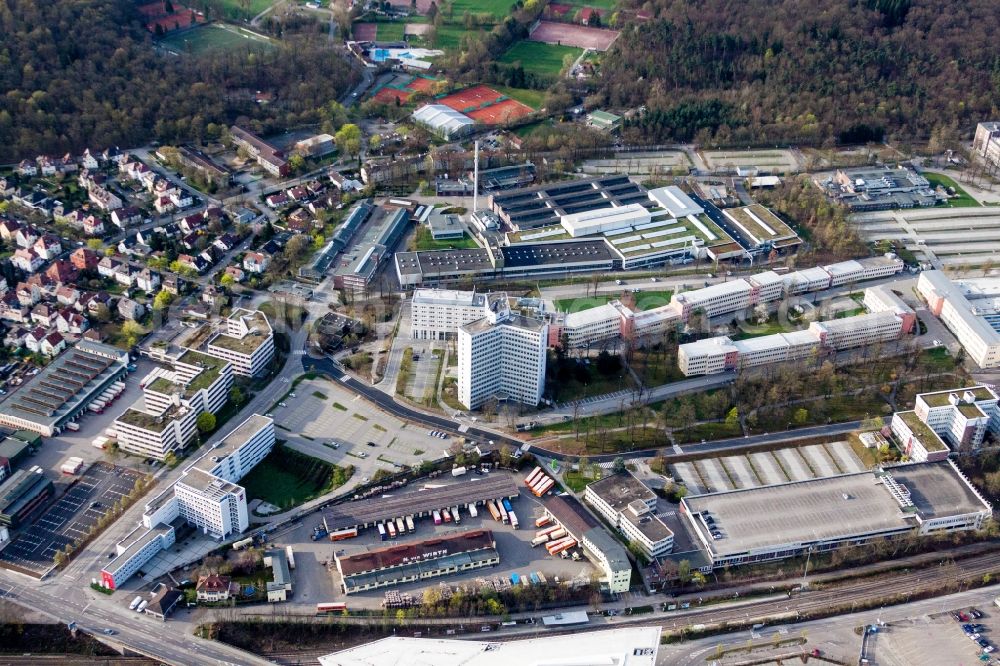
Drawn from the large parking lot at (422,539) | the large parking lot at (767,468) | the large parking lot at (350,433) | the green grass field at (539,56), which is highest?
the green grass field at (539,56)

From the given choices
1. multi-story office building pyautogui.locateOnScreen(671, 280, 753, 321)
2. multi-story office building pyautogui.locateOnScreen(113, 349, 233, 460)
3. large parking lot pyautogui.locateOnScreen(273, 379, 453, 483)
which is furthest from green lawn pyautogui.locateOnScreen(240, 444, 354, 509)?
multi-story office building pyautogui.locateOnScreen(671, 280, 753, 321)

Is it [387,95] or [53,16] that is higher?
[53,16]

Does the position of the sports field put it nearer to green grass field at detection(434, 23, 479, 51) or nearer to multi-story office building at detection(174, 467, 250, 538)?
green grass field at detection(434, 23, 479, 51)

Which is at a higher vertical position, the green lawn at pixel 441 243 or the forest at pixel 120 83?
the forest at pixel 120 83

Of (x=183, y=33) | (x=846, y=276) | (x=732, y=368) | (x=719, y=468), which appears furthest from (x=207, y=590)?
(x=183, y=33)

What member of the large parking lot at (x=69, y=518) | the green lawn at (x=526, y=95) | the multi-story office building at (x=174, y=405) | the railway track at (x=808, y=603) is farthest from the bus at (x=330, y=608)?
the green lawn at (x=526, y=95)

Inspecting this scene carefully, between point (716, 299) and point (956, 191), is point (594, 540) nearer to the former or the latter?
point (716, 299)

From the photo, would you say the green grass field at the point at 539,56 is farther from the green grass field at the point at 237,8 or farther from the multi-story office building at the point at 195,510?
the multi-story office building at the point at 195,510

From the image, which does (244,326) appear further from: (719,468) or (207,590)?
(719,468)
